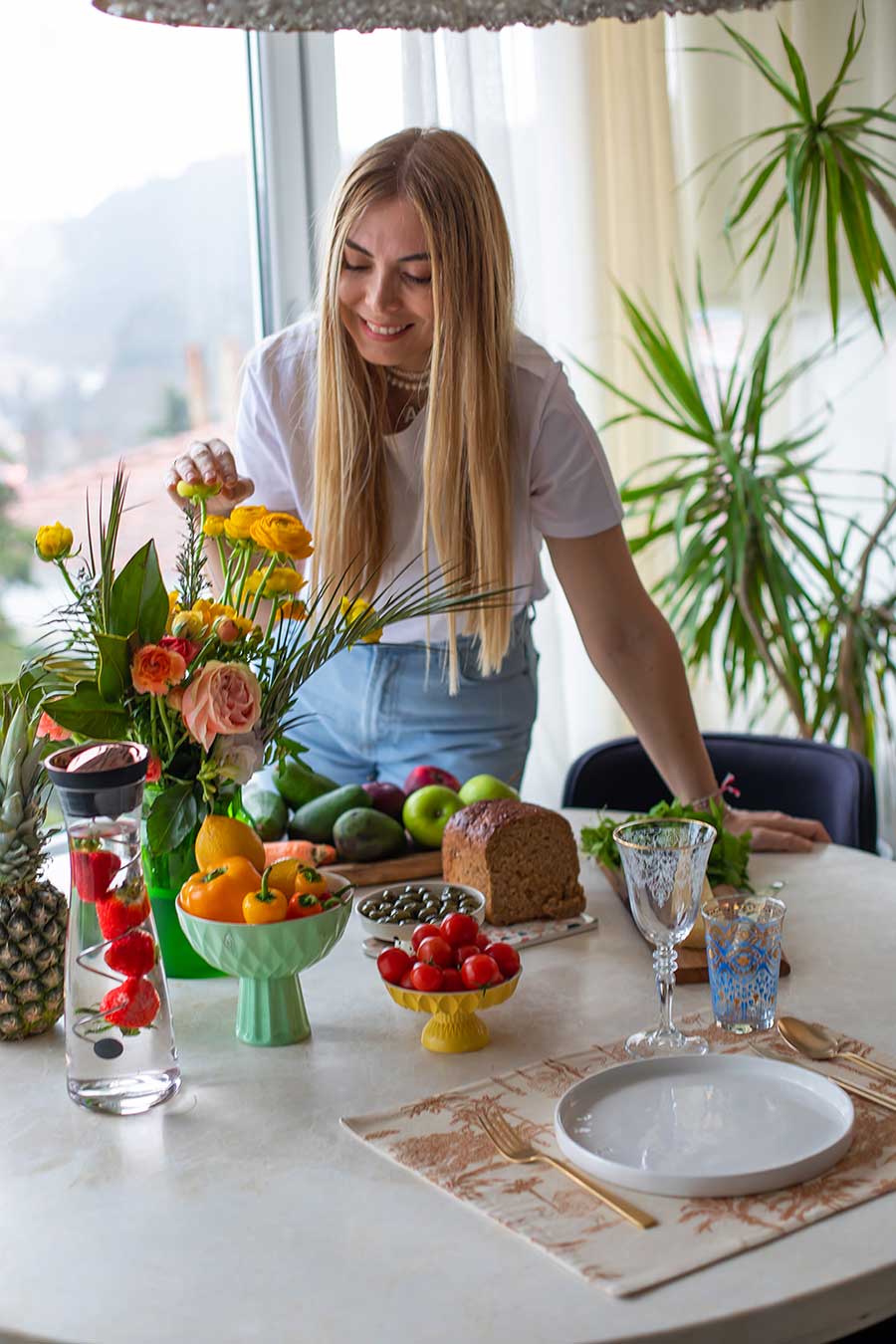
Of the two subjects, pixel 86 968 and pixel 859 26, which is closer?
pixel 86 968

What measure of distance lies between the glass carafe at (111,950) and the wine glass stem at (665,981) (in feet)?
1.41

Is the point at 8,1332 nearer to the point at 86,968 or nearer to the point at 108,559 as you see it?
the point at 86,968

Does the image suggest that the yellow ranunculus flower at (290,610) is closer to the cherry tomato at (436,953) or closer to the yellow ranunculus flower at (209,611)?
the yellow ranunculus flower at (209,611)

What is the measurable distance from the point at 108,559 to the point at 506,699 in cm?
99

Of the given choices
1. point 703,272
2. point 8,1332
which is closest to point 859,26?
point 703,272

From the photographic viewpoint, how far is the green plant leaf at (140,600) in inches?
49.8

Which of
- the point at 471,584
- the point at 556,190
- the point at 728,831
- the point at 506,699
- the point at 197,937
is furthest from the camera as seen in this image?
the point at 556,190

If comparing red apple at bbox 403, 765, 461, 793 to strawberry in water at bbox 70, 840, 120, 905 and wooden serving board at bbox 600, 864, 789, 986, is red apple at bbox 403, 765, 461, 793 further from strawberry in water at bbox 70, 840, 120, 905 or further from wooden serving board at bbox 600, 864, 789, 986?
strawberry in water at bbox 70, 840, 120, 905

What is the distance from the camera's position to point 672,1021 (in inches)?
51.7

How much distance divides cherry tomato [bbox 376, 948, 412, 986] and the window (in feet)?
5.17

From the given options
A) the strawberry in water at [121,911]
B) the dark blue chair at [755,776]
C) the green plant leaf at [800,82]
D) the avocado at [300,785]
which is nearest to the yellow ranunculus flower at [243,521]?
the strawberry in water at [121,911]

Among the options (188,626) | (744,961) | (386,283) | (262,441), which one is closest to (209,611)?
(188,626)

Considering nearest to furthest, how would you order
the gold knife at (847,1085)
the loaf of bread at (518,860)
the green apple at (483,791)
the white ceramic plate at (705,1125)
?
the white ceramic plate at (705,1125), the gold knife at (847,1085), the loaf of bread at (518,860), the green apple at (483,791)

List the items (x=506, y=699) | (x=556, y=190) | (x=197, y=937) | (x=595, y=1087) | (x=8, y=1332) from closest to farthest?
(x=8, y=1332) < (x=595, y=1087) < (x=197, y=937) < (x=506, y=699) < (x=556, y=190)
